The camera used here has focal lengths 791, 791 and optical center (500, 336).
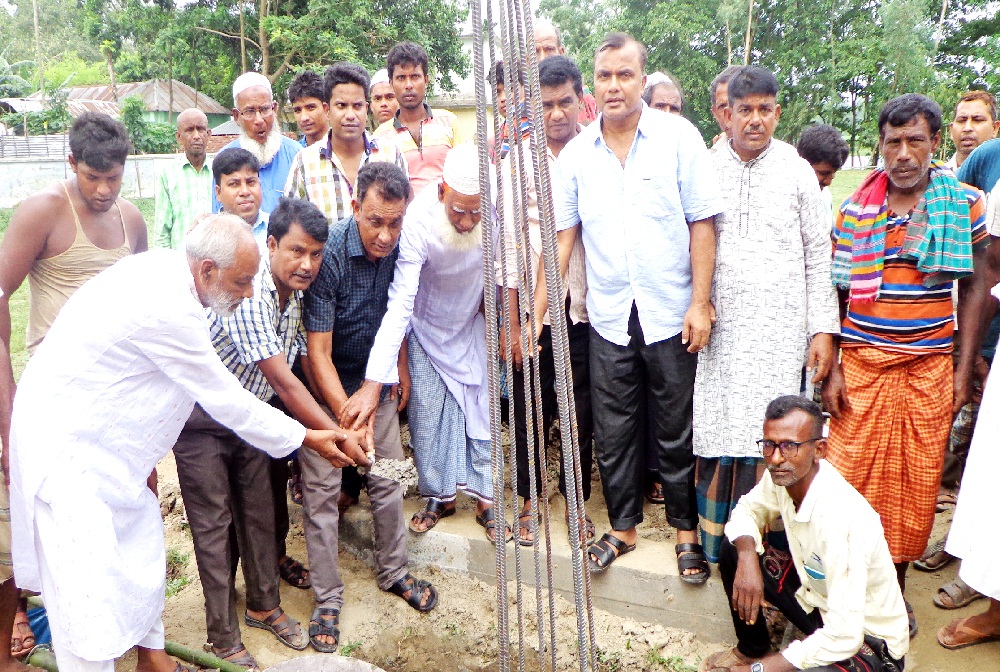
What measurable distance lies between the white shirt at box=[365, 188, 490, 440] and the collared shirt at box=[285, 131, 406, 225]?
0.49 m

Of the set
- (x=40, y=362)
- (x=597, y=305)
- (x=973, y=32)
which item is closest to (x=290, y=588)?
(x=40, y=362)

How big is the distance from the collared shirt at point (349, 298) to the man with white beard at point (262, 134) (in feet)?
4.19

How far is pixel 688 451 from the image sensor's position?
3.67 meters

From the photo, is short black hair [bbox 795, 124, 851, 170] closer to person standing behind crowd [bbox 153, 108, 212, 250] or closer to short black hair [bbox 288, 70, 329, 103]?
short black hair [bbox 288, 70, 329, 103]

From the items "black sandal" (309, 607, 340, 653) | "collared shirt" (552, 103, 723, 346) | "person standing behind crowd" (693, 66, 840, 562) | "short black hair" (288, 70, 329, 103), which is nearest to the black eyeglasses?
"person standing behind crowd" (693, 66, 840, 562)

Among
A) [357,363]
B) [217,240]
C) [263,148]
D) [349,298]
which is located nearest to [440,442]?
[357,363]

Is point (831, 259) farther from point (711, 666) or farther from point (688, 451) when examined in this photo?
point (711, 666)

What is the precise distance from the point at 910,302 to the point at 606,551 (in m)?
1.73

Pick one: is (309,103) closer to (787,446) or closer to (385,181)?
(385,181)

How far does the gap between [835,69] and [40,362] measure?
25920 mm

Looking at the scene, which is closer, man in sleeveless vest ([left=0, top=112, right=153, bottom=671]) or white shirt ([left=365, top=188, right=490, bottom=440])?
man in sleeveless vest ([left=0, top=112, right=153, bottom=671])

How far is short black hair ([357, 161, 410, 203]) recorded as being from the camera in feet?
10.9

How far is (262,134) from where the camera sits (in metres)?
4.67

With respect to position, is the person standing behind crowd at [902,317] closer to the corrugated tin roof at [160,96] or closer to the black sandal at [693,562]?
the black sandal at [693,562]
